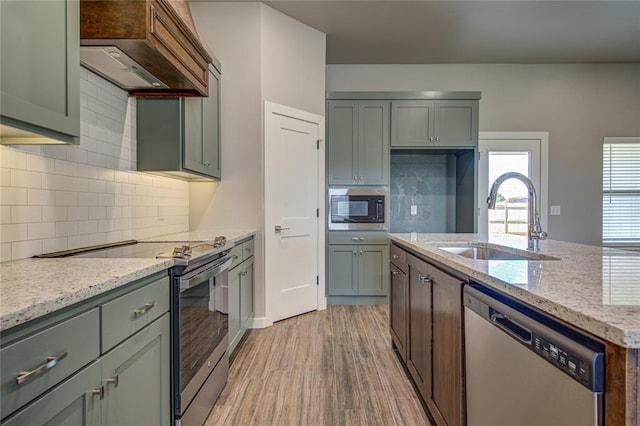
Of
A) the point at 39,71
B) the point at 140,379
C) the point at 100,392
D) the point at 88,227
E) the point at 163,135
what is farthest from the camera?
the point at 163,135

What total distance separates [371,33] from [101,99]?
9.61ft

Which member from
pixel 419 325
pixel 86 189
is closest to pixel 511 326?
pixel 419 325

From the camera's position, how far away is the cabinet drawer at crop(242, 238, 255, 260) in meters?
2.85

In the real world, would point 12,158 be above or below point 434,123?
below

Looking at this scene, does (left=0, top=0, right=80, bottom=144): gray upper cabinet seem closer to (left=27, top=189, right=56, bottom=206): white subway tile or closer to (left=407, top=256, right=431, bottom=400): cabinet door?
(left=27, top=189, right=56, bottom=206): white subway tile

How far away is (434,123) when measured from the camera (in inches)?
161

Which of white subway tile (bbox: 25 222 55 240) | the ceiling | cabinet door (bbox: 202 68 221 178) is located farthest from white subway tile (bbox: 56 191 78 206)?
the ceiling

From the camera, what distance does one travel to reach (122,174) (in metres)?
2.21

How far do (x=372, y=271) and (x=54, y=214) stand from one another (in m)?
3.13

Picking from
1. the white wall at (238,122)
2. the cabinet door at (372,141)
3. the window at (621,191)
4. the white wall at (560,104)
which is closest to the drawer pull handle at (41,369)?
the white wall at (238,122)

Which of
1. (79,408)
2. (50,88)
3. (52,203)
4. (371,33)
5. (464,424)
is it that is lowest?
(464,424)

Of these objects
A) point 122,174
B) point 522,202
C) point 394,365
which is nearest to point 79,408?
point 122,174

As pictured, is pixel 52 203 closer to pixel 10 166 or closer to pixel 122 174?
pixel 10 166

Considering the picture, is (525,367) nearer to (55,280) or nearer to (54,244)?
(55,280)
